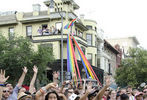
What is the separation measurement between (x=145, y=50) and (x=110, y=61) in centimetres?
1300

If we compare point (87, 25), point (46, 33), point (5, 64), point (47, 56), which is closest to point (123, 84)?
point (87, 25)

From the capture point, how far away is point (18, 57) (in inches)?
886

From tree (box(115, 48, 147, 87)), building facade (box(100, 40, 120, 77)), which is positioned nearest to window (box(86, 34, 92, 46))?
tree (box(115, 48, 147, 87))

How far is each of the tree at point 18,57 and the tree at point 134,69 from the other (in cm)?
1626

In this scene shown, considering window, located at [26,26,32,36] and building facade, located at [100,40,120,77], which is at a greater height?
window, located at [26,26,32,36]

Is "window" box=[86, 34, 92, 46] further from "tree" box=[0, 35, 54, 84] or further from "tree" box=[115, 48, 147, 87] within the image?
"tree" box=[0, 35, 54, 84]

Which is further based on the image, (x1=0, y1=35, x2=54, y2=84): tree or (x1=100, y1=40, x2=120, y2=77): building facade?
(x1=100, y1=40, x2=120, y2=77): building facade

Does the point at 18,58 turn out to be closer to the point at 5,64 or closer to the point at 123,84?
the point at 5,64

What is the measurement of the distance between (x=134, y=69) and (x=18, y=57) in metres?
19.6

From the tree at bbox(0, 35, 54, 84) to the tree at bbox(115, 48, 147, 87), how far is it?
16.3 meters

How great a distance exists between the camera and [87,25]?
35625mm

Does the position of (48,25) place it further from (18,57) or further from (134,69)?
(134,69)

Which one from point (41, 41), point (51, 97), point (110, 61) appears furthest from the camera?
point (110, 61)

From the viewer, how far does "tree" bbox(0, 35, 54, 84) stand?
21.8 meters
